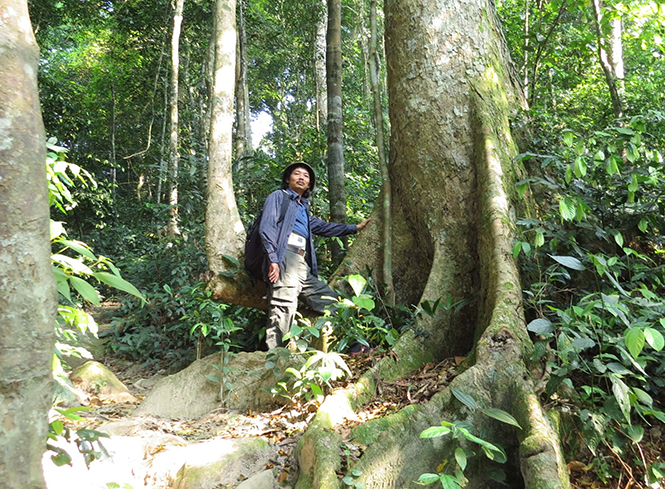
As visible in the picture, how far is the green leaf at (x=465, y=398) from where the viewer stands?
2.47 m

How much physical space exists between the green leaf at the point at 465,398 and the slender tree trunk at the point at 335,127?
3.72 metres

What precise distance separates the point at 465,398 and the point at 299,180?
9.82 feet

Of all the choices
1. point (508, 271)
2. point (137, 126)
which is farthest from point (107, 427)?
point (137, 126)

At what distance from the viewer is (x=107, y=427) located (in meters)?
3.60

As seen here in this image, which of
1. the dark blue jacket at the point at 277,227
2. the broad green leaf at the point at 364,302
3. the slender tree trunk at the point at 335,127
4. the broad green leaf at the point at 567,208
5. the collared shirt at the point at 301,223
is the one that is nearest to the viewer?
the broad green leaf at the point at 567,208

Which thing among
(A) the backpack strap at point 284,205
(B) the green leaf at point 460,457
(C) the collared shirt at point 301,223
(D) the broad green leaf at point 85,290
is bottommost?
(B) the green leaf at point 460,457

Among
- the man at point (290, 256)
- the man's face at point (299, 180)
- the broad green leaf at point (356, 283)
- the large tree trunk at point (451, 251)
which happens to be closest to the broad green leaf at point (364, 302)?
the broad green leaf at point (356, 283)

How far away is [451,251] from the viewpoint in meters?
3.96

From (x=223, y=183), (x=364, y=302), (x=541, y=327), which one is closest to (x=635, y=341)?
(x=541, y=327)

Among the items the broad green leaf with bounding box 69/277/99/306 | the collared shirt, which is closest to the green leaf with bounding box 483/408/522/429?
the broad green leaf with bounding box 69/277/99/306

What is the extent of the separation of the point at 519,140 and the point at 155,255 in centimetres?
597

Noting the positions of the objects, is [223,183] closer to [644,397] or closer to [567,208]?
[567,208]

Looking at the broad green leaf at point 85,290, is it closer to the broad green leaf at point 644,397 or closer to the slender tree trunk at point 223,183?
the broad green leaf at point 644,397

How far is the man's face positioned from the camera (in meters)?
4.84
